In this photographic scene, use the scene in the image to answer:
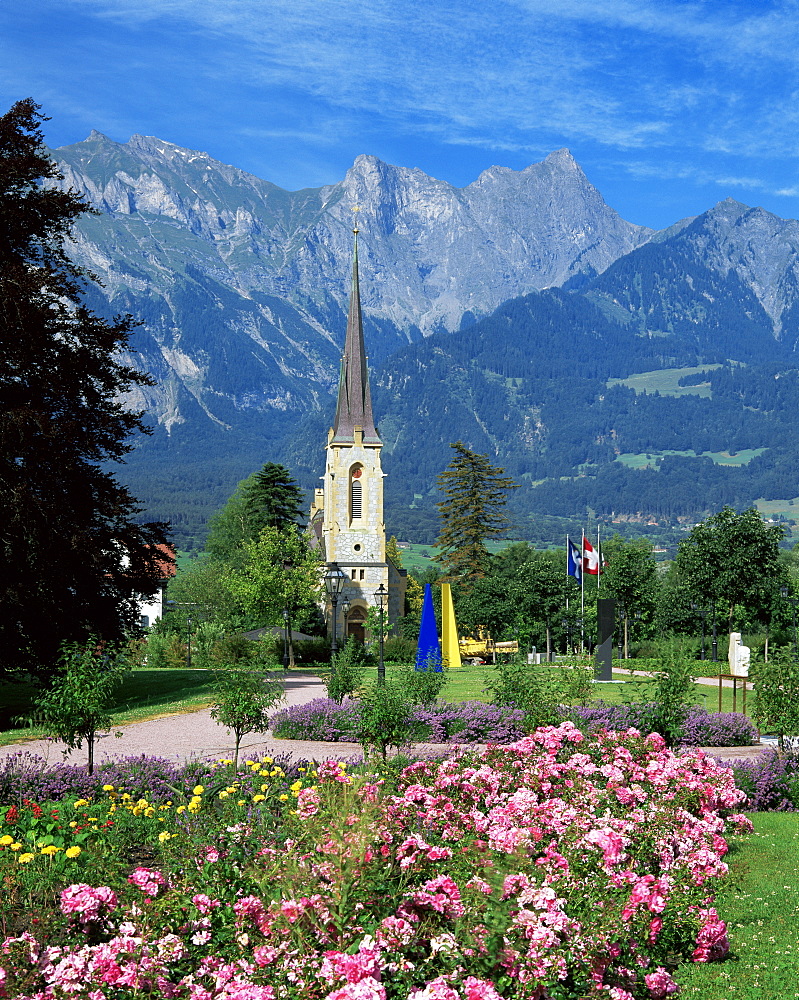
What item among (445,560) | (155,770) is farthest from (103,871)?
(445,560)

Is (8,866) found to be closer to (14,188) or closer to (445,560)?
(14,188)

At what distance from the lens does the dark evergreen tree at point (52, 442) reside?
20.3m

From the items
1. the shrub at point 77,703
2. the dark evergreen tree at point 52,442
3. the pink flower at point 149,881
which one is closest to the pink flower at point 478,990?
the pink flower at point 149,881

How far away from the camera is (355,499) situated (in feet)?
221

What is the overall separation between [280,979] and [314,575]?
145 feet

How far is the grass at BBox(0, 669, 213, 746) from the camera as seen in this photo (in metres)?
21.5

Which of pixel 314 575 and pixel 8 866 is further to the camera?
pixel 314 575

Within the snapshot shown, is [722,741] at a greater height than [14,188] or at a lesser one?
lesser

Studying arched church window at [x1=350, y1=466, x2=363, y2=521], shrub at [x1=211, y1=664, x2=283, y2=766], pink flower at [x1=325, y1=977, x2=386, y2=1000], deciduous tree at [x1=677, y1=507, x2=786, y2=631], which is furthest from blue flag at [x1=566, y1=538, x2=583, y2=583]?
pink flower at [x1=325, y1=977, x2=386, y2=1000]

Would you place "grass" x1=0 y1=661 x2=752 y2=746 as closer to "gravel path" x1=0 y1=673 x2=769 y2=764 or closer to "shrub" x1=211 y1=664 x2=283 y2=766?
"gravel path" x1=0 y1=673 x2=769 y2=764

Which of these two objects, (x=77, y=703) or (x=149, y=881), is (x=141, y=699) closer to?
(x=77, y=703)

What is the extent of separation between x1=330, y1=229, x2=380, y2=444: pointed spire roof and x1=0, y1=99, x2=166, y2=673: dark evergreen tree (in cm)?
4369

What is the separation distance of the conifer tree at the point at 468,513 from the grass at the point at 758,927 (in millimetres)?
57392

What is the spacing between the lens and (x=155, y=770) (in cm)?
1151
